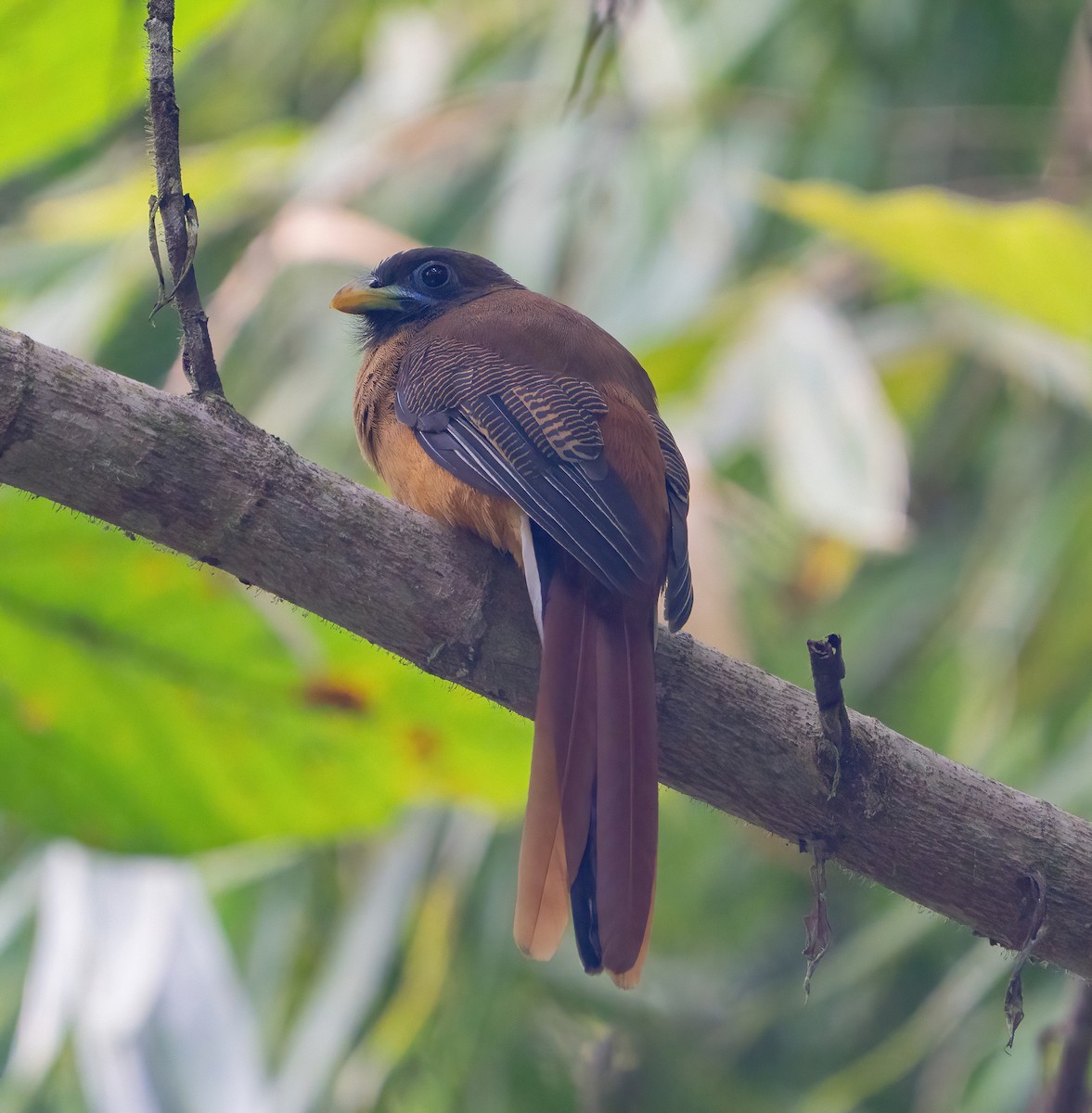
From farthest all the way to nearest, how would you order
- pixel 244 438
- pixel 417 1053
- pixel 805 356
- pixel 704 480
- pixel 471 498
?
pixel 417 1053, pixel 805 356, pixel 704 480, pixel 471 498, pixel 244 438

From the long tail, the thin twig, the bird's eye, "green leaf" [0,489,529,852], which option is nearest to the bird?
the long tail

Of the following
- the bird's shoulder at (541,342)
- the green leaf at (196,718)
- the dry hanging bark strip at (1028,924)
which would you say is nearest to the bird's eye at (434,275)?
the bird's shoulder at (541,342)

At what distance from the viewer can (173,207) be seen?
4.78ft

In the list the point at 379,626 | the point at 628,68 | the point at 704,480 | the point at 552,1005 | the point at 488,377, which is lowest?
the point at 552,1005

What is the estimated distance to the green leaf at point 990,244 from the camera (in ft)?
8.27

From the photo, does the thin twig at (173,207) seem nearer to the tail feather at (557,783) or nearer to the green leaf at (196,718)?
the tail feather at (557,783)

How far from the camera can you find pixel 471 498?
1.91 m

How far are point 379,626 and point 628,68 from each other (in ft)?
9.82

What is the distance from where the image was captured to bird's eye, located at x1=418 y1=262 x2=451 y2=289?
106 inches

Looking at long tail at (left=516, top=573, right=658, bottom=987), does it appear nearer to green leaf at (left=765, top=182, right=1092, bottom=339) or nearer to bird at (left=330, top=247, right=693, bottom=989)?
bird at (left=330, top=247, right=693, bottom=989)

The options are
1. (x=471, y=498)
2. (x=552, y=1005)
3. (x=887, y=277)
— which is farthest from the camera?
(x=887, y=277)

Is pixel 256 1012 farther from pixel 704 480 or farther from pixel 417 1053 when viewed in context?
pixel 704 480

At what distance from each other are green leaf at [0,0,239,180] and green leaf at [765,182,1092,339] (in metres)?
1.14

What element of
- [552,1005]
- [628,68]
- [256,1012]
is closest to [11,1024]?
[256,1012]
